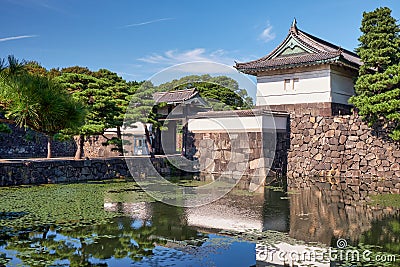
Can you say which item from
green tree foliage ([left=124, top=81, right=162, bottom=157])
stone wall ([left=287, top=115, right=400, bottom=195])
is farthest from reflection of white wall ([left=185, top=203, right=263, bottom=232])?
green tree foliage ([left=124, top=81, right=162, bottom=157])

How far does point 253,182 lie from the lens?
10.4 m

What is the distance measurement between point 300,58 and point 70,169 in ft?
24.6

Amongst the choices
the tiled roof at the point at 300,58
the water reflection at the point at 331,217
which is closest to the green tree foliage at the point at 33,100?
the water reflection at the point at 331,217

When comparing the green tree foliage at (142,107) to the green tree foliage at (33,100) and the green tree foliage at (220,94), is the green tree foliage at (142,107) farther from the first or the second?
the green tree foliage at (33,100)

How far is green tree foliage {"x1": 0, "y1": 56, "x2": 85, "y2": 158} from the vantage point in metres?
3.78

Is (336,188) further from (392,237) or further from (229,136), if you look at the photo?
(392,237)

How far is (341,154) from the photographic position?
1130cm

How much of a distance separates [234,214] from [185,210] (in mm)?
870

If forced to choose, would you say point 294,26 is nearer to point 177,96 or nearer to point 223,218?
point 177,96

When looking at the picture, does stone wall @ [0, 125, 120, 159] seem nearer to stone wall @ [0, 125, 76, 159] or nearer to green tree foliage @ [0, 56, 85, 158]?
→ stone wall @ [0, 125, 76, 159]

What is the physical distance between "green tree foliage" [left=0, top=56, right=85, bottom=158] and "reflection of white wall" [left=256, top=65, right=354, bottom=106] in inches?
355

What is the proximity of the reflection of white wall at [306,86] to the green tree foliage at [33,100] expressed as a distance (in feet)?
29.6

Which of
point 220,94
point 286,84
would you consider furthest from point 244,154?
point 220,94

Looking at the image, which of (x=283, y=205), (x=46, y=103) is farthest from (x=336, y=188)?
(x=46, y=103)
